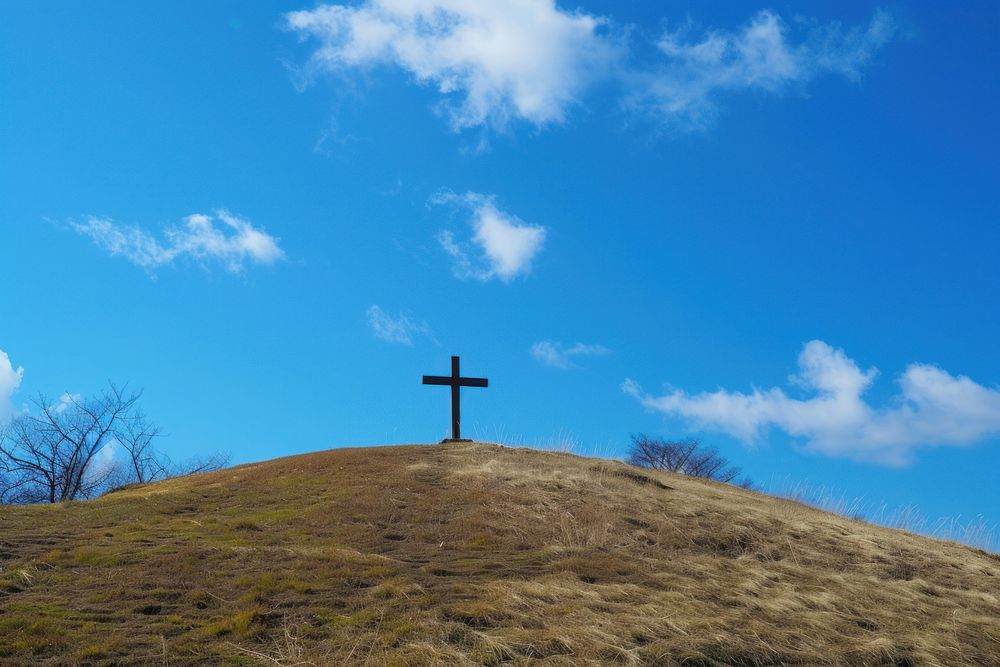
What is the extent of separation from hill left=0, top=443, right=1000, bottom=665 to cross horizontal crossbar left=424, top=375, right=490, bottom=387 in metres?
5.76

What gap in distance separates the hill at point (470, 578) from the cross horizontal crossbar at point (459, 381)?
576cm

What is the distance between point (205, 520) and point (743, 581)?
9.79m

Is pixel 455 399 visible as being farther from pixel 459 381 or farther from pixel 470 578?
pixel 470 578

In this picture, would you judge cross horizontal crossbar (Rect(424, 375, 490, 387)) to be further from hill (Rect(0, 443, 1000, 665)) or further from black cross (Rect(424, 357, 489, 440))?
hill (Rect(0, 443, 1000, 665))

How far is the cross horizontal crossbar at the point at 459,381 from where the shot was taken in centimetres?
2539

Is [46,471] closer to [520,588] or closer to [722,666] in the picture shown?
[520,588]

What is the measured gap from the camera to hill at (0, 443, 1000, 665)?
921cm

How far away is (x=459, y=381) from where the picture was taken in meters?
25.6

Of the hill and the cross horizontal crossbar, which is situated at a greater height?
the cross horizontal crossbar

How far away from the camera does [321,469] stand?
20.4 meters

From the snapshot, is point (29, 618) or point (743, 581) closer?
point (29, 618)

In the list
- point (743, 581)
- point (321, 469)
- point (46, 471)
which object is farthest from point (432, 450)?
point (46, 471)

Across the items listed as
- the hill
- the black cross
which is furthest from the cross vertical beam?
the hill

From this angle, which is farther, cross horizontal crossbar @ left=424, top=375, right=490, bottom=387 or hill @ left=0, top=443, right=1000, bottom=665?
cross horizontal crossbar @ left=424, top=375, right=490, bottom=387
